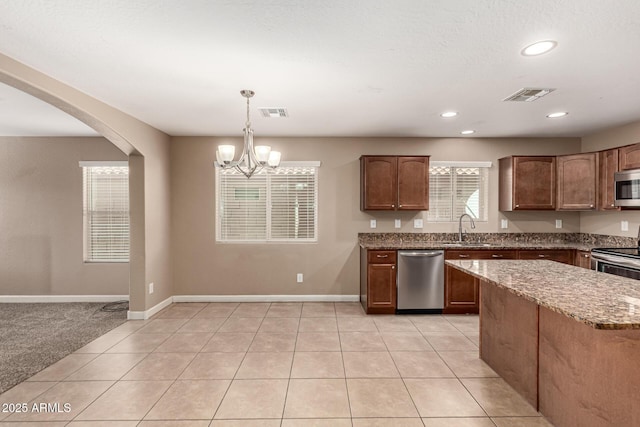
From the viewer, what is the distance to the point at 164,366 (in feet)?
9.40

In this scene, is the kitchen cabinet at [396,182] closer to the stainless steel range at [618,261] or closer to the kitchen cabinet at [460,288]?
the kitchen cabinet at [460,288]

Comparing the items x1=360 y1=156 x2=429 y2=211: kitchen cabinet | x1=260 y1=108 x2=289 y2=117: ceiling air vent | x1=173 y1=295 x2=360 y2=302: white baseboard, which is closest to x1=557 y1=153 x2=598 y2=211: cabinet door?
x1=360 y1=156 x2=429 y2=211: kitchen cabinet

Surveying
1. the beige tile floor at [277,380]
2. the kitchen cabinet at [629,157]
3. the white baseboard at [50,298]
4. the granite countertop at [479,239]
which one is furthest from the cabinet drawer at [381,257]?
the white baseboard at [50,298]

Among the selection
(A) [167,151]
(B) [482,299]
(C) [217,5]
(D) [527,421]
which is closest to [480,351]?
(B) [482,299]

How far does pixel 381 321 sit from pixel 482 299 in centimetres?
143

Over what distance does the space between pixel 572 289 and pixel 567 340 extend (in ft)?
0.99

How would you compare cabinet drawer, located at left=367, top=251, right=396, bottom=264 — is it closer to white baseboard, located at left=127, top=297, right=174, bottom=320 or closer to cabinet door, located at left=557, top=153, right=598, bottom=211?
A: cabinet door, located at left=557, top=153, right=598, bottom=211

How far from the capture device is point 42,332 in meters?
3.66

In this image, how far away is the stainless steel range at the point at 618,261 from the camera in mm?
3250

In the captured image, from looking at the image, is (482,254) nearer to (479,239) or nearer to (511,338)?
(479,239)

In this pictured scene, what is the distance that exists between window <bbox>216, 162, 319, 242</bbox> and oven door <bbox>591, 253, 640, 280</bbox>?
3.46m

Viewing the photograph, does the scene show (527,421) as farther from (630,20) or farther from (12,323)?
(12,323)

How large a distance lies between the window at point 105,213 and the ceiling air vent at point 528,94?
16.9 ft

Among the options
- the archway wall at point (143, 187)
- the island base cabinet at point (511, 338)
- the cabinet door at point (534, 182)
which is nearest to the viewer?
the island base cabinet at point (511, 338)
